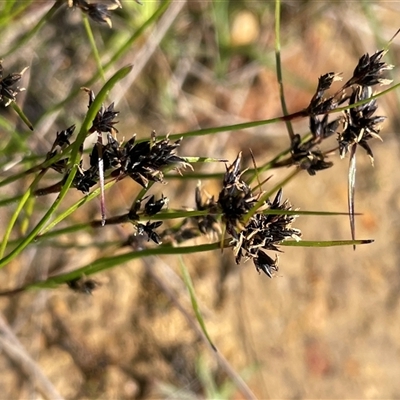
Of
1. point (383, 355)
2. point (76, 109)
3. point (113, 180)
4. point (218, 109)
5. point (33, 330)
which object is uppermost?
point (218, 109)

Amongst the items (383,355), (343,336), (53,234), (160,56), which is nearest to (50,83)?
(160,56)

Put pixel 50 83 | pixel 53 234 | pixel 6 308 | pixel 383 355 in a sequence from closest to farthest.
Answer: pixel 53 234 < pixel 6 308 < pixel 383 355 < pixel 50 83

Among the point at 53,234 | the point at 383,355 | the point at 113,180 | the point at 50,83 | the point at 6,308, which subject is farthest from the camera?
the point at 50,83

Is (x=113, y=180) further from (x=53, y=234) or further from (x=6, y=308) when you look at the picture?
(x=6, y=308)

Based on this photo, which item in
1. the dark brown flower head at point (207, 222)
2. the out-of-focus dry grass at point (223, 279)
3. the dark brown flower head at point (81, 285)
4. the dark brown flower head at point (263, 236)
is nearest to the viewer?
the dark brown flower head at point (263, 236)

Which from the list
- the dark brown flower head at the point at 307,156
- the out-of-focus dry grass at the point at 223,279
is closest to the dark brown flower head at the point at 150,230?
the dark brown flower head at the point at 307,156

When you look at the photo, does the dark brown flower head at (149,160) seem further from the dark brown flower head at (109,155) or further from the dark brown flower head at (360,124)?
the dark brown flower head at (360,124)

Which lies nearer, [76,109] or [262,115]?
[76,109]
